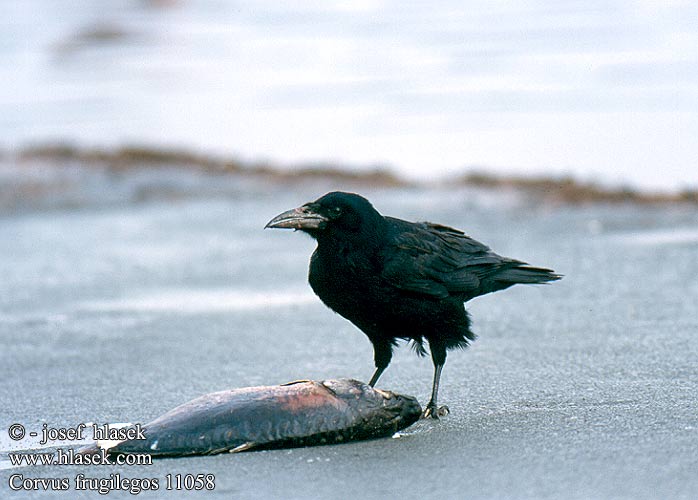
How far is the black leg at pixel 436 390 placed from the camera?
5.12m

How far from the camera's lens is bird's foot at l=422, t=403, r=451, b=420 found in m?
5.10

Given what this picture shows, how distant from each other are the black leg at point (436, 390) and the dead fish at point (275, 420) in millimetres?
173

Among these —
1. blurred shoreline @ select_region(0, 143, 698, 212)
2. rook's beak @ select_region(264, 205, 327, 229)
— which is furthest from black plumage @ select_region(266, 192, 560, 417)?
blurred shoreline @ select_region(0, 143, 698, 212)

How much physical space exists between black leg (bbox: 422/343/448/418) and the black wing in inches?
9.1

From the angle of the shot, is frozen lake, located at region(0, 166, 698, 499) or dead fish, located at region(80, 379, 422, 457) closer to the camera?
frozen lake, located at region(0, 166, 698, 499)

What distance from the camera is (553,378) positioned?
5625mm

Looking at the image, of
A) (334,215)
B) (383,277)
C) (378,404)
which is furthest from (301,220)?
(378,404)

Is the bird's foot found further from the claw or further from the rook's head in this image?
the rook's head

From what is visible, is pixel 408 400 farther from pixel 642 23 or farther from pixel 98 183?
pixel 642 23

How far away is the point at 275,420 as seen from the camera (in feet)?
15.3

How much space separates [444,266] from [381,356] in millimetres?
475

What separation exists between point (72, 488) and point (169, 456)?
1.34 feet

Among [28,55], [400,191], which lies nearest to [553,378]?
[400,191]

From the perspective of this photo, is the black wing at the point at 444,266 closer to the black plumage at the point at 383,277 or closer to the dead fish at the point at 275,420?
the black plumage at the point at 383,277
